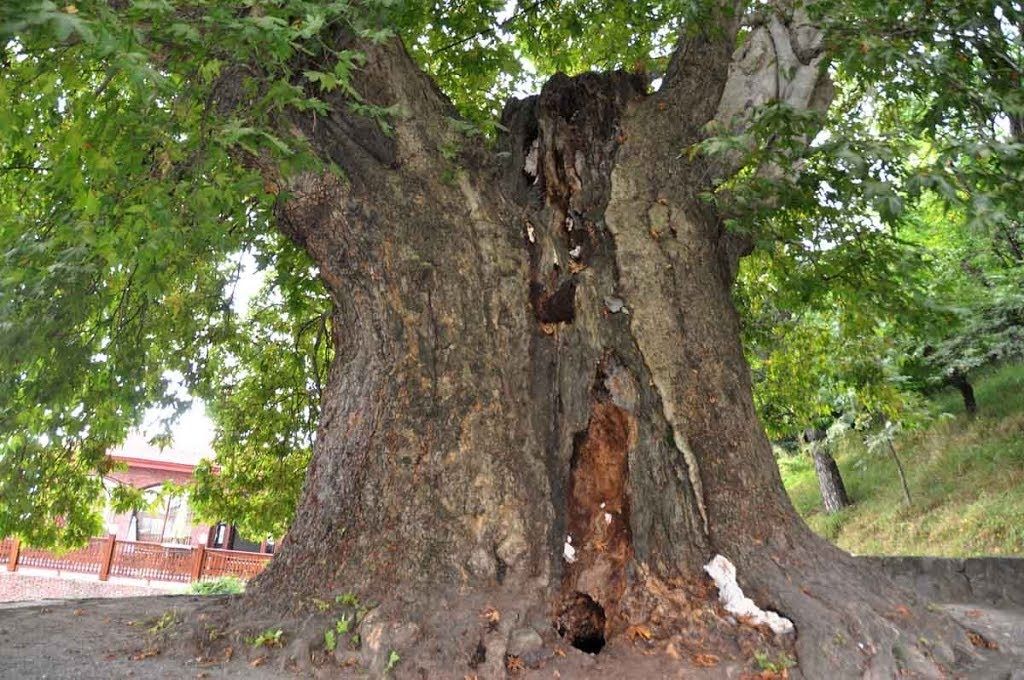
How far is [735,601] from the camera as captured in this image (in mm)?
3889

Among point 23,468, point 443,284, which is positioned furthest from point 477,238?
point 23,468

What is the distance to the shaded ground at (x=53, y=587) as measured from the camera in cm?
Answer: 1648

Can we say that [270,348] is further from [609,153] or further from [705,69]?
[705,69]

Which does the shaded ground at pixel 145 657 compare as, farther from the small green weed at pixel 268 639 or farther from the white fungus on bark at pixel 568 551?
the white fungus on bark at pixel 568 551

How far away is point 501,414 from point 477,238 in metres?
1.22

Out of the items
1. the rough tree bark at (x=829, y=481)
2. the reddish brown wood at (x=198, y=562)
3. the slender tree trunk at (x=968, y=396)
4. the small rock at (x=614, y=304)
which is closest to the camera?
the small rock at (x=614, y=304)

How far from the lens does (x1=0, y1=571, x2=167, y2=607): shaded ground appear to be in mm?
16484

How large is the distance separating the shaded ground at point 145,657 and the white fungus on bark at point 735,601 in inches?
13.7

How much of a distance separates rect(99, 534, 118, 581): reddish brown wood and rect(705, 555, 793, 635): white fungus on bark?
53.7 feet

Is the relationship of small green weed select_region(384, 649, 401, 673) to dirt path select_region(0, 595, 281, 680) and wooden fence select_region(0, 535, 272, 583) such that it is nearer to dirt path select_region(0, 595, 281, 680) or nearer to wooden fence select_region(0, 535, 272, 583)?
dirt path select_region(0, 595, 281, 680)

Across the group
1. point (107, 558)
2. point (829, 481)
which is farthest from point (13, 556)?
point (829, 481)

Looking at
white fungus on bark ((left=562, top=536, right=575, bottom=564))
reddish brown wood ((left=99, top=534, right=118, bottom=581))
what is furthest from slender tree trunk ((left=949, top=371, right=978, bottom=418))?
reddish brown wood ((left=99, top=534, right=118, bottom=581))

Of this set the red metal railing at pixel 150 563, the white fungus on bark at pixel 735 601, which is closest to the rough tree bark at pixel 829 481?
the white fungus on bark at pixel 735 601

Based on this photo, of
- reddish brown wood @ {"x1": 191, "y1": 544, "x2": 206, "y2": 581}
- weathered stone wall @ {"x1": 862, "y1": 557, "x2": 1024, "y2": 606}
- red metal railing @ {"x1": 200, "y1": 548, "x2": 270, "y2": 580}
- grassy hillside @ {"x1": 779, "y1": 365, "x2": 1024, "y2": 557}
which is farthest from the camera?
red metal railing @ {"x1": 200, "y1": 548, "x2": 270, "y2": 580}
